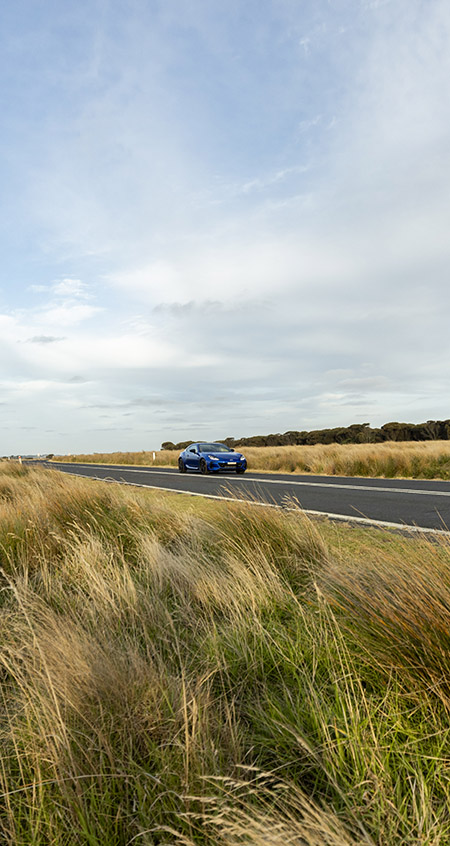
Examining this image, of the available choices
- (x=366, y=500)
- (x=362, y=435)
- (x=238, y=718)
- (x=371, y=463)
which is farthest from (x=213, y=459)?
(x=362, y=435)

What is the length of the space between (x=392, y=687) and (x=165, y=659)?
125 centimetres

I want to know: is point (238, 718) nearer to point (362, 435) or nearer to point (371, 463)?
point (371, 463)

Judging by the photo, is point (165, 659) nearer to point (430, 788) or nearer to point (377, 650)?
point (377, 650)

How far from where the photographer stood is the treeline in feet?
143

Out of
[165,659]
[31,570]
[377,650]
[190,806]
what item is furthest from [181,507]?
[190,806]

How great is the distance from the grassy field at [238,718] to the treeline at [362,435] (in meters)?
40.7

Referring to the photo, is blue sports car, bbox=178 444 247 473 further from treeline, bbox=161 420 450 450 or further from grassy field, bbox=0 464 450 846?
treeline, bbox=161 420 450 450

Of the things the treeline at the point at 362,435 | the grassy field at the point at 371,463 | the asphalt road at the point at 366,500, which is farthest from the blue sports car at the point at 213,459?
the treeline at the point at 362,435

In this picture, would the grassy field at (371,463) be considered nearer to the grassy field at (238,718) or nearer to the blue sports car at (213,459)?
the blue sports car at (213,459)

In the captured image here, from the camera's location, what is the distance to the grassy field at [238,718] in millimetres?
1646

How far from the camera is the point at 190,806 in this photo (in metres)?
1.68

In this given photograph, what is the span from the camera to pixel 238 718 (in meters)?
2.23

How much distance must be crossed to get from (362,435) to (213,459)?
28.1 m

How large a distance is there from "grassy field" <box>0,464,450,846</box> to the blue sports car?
51.3ft
